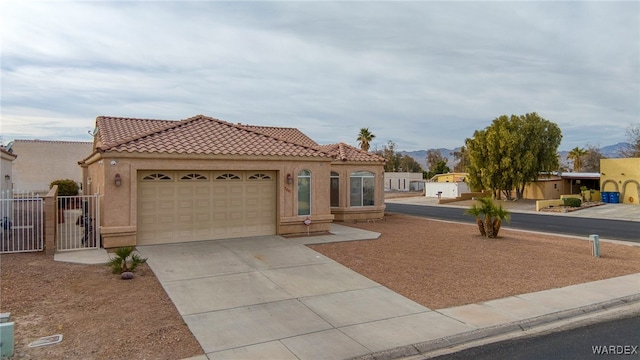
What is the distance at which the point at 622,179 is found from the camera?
38.2m

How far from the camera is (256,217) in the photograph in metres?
15.3

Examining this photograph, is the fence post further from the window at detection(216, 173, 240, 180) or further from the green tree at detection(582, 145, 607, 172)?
the green tree at detection(582, 145, 607, 172)

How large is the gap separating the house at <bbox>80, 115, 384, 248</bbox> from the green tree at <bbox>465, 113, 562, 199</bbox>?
27971 millimetres

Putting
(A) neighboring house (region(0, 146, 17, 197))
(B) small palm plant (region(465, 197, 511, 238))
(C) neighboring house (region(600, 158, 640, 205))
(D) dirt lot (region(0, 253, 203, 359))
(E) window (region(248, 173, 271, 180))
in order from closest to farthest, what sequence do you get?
(D) dirt lot (region(0, 253, 203, 359)) < (E) window (region(248, 173, 271, 180)) < (B) small palm plant (region(465, 197, 511, 238)) < (A) neighboring house (region(0, 146, 17, 197)) < (C) neighboring house (region(600, 158, 640, 205))

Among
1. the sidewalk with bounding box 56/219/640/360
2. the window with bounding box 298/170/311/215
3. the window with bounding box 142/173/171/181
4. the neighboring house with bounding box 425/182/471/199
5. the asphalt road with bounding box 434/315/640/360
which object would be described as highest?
the window with bounding box 142/173/171/181

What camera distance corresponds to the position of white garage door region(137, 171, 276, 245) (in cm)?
1350

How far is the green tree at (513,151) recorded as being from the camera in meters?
39.0

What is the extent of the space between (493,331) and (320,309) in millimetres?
2973

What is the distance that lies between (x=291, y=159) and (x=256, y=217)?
8.02 ft

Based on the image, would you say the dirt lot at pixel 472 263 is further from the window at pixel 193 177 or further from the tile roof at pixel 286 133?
the tile roof at pixel 286 133

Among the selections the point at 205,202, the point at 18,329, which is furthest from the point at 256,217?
the point at 18,329

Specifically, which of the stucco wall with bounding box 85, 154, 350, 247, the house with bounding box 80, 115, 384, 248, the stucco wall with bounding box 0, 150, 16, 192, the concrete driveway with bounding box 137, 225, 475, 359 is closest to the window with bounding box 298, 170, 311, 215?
the house with bounding box 80, 115, 384, 248

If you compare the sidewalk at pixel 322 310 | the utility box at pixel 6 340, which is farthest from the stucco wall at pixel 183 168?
the utility box at pixel 6 340

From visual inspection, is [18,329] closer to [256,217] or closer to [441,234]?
[256,217]
